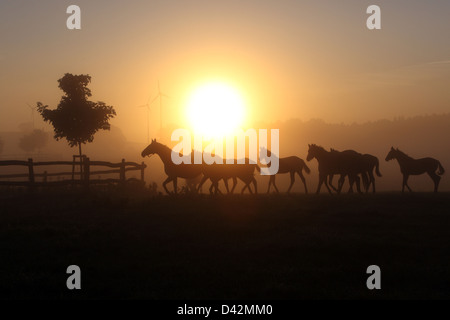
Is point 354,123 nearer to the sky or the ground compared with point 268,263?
nearer to the sky

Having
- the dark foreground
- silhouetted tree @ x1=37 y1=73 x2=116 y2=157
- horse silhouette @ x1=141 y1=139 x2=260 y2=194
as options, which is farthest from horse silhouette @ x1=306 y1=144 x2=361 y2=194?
silhouetted tree @ x1=37 y1=73 x2=116 y2=157

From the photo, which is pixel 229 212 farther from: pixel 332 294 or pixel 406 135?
pixel 406 135

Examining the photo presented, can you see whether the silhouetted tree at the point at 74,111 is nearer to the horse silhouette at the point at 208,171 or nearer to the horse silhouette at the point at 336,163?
Result: the horse silhouette at the point at 208,171

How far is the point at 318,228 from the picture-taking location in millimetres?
13367

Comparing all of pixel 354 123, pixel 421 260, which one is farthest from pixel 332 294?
pixel 354 123

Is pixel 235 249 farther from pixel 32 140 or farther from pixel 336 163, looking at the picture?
pixel 32 140

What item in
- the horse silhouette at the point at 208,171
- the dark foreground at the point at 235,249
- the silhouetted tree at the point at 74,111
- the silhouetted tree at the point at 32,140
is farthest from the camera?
the silhouetted tree at the point at 32,140

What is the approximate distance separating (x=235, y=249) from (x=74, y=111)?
25.4 meters

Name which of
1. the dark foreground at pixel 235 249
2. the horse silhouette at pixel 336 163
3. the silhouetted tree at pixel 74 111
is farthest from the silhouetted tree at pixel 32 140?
the horse silhouette at pixel 336 163

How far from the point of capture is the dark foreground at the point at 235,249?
867 cm

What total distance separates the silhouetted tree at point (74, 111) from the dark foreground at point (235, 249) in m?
16.7

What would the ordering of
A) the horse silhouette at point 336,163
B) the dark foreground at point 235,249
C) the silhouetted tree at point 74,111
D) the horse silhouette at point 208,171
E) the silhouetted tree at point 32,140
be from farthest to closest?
the silhouetted tree at point 32,140, the silhouetted tree at point 74,111, the horse silhouette at point 336,163, the horse silhouette at point 208,171, the dark foreground at point 235,249

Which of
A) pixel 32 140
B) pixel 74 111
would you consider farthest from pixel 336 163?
pixel 32 140

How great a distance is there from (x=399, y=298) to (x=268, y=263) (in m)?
2.96
